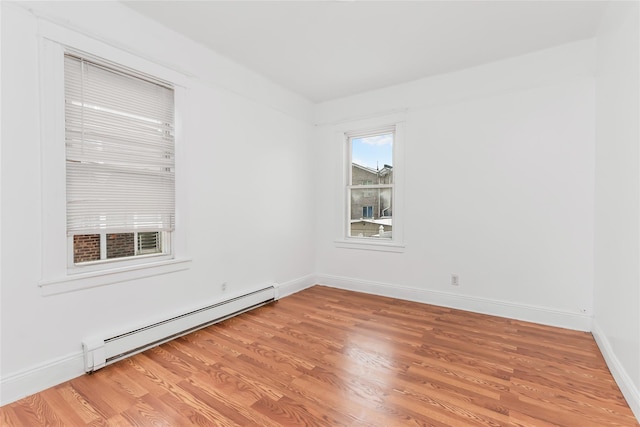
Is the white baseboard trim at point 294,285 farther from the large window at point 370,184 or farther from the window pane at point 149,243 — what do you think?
the window pane at point 149,243

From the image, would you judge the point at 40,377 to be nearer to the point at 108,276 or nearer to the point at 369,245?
the point at 108,276

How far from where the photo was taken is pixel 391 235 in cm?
429

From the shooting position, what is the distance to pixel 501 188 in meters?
3.41

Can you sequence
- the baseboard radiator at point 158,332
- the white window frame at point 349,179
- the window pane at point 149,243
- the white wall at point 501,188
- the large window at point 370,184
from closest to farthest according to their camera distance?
the baseboard radiator at point 158,332 → the window pane at point 149,243 → the white wall at point 501,188 → the white window frame at point 349,179 → the large window at point 370,184

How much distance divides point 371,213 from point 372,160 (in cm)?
78

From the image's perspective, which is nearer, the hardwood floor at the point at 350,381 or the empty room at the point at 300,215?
the hardwood floor at the point at 350,381

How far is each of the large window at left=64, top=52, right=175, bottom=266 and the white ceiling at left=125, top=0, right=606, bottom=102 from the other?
673mm

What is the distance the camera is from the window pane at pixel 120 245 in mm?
2506

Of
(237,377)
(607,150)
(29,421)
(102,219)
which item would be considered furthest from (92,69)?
(607,150)

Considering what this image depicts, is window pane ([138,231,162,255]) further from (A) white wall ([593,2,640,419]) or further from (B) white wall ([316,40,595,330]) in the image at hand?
(A) white wall ([593,2,640,419])

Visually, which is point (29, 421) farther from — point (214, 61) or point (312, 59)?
point (312, 59)

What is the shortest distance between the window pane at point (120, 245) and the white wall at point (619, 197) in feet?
11.8

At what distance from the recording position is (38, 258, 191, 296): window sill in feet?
6.99

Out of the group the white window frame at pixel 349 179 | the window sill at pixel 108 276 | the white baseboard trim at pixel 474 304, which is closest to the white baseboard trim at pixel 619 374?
the white baseboard trim at pixel 474 304
